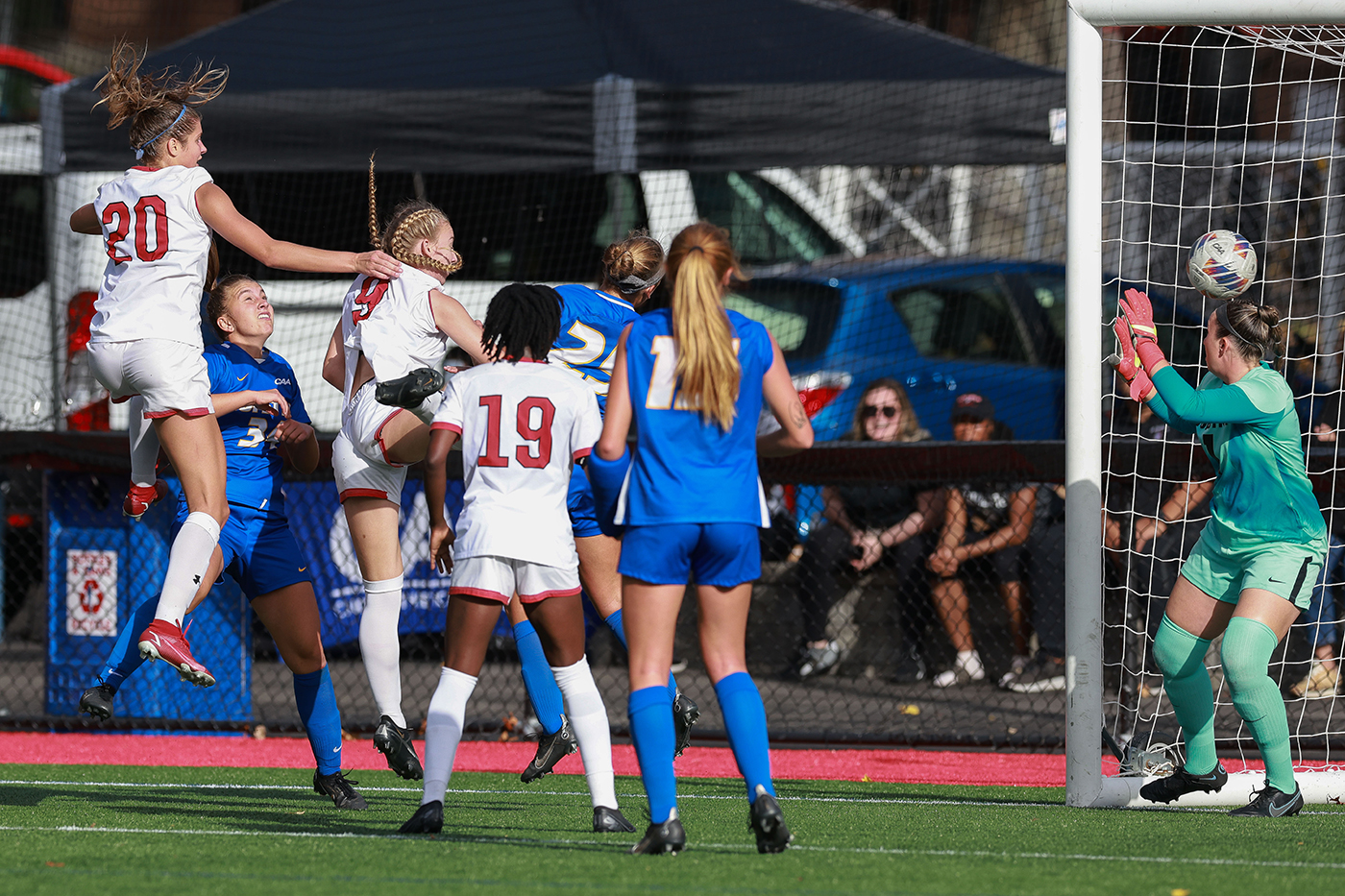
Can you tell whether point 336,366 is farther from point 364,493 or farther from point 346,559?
point 346,559

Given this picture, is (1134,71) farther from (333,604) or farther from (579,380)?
(579,380)

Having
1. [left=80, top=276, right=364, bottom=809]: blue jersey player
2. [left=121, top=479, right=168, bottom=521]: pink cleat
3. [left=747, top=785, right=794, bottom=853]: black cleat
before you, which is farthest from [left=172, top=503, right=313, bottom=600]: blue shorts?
[left=747, top=785, right=794, bottom=853]: black cleat

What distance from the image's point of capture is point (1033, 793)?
675 cm

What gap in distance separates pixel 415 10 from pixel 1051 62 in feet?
34.6

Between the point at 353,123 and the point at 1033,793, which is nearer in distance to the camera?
the point at 1033,793

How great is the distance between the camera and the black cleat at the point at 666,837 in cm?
434

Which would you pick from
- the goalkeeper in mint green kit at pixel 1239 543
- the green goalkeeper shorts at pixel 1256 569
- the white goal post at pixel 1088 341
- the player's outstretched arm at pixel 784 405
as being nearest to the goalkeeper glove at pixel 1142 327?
the goalkeeper in mint green kit at pixel 1239 543

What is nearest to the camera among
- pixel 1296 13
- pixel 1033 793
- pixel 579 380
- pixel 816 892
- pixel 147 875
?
pixel 816 892

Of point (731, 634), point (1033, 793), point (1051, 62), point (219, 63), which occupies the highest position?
point (1051, 62)

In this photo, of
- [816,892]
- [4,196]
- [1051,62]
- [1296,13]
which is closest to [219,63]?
[4,196]

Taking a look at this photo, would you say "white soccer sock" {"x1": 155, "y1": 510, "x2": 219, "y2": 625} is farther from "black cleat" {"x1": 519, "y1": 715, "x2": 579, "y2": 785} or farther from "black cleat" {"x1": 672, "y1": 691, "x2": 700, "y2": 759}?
"black cleat" {"x1": 672, "y1": 691, "x2": 700, "y2": 759}

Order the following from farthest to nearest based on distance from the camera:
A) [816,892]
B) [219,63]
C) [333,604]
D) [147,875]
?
[219,63]
[333,604]
[147,875]
[816,892]

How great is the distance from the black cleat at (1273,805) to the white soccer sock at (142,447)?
14.2 feet

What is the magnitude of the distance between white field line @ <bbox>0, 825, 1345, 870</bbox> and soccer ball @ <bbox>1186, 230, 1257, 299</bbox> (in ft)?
8.04
